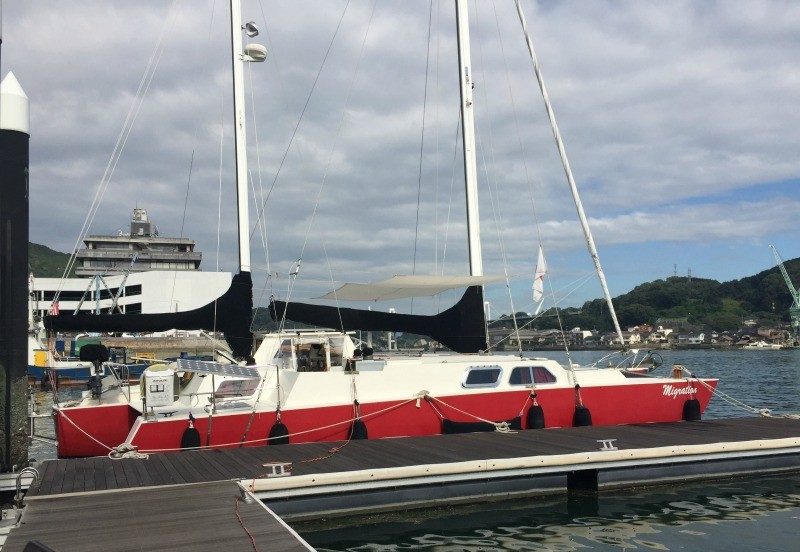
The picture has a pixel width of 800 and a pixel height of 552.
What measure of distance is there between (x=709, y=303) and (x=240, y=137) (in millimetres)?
173048

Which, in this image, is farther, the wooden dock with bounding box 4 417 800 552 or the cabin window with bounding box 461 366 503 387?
the cabin window with bounding box 461 366 503 387

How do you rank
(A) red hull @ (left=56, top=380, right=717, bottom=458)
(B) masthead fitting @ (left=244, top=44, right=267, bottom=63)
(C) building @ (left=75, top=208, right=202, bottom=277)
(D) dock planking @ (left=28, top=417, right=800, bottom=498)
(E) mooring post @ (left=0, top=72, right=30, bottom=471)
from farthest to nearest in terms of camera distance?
(C) building @ (left=75, top=208, right=202, bottom=277) < (B) masthead fitting @ (left=244, top=44, right=267, bottom=63) < (A) red hull @ (left=56, top=380, right=717, bottom=458) < (D) dock planking @ (left=28, top=417, right=800, bottom=498) < (E) mooring post @ (left=0, top=72, right=30, bottom=471)

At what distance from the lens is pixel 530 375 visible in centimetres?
1570

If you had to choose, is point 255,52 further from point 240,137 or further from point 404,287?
point 404,287

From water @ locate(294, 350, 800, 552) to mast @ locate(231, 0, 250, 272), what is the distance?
9.45 m

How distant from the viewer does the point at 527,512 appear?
11555mm

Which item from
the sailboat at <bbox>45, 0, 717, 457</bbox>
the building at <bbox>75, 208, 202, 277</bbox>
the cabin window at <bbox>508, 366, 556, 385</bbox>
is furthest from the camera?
the building at <bbox>75, 208, 202, 277</bbox>

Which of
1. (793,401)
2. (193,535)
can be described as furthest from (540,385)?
(793,401)

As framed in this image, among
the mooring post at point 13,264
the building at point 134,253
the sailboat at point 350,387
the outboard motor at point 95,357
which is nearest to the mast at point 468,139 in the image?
the sailboat at point 350,387

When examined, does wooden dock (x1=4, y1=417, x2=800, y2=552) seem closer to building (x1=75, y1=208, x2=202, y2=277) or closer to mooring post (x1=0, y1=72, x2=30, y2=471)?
mooring post (x1=0, y1=72, x2=30, y2=471)

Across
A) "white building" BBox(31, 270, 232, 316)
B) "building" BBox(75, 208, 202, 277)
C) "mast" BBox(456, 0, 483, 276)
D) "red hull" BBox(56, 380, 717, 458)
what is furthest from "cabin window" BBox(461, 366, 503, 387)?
"building" BBox(75, 208, 202, 277)

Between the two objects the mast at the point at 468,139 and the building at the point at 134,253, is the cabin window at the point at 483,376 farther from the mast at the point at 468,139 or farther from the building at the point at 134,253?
the building at the point at 134,253

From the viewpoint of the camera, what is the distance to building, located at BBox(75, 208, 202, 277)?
317ft

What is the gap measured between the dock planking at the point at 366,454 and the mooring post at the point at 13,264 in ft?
3.62
